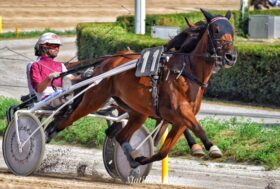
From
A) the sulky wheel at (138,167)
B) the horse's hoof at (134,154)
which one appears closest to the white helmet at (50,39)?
the sulky wheel at (138,167)

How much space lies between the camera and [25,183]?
8328 mm

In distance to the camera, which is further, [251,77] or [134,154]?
[251,77]

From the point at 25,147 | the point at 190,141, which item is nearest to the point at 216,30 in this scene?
the point at 190,141

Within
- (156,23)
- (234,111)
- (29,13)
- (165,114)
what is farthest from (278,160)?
(29,13)

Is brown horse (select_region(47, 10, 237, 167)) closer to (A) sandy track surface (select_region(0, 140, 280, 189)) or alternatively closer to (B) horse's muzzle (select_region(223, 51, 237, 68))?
(B) horse's muzzle (select_region(223, 51, 237, 68))

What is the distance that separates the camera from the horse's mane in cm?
979

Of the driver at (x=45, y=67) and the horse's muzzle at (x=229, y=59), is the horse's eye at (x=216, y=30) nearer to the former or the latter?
the horse's muzzle at (x=229, y=59)

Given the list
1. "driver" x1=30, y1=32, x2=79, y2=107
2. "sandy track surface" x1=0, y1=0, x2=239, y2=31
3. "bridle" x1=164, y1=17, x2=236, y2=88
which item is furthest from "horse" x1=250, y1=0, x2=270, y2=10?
"bridle" x1=164, y1=17, x2=236, y2=88

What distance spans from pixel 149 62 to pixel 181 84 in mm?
409

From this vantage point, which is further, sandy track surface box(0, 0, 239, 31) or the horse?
the horse

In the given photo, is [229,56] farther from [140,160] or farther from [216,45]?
[140,160]

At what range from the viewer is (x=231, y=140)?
12.9m

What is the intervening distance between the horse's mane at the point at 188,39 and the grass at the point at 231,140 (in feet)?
8.39

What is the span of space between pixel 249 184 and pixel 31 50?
19836mm
